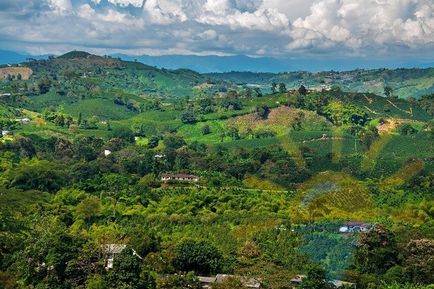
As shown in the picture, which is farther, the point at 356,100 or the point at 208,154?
the point at 356,100

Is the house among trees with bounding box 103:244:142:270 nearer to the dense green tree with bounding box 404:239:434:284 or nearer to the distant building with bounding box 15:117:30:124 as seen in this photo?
the dense green tree with bounding box 404:239:434:284

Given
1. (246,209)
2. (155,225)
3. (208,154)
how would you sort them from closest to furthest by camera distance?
(155,225), (246,209), (208,154)

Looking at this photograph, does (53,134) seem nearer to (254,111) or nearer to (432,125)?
(254,111)

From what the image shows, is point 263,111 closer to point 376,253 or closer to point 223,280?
point 376,253

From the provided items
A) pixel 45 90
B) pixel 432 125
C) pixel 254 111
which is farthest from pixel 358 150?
pixel 45 90

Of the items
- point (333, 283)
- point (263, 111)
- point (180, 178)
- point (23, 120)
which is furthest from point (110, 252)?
point (23, 120)

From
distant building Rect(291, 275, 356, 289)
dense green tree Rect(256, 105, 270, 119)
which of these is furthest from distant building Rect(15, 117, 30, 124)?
distant building Rect(291, 275, 356, 289)

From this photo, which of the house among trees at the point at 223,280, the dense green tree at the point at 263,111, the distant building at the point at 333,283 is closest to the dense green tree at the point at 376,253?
the distant building at the point at 333,283
